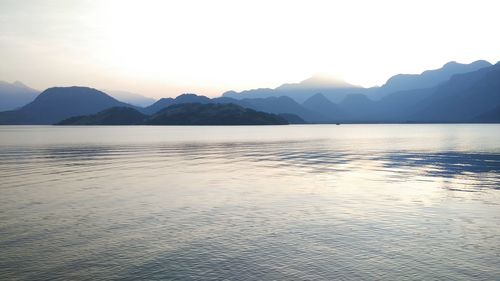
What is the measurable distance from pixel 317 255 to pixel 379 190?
84.6 feet

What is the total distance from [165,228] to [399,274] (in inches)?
663

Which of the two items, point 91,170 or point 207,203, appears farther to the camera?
point 91,170

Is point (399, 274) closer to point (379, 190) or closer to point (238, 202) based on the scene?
point (238, 202)

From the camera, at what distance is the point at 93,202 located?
127ft

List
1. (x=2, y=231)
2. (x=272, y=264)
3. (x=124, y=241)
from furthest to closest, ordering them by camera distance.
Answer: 1. (x=2, y=231)
2. (x=124, y=241)
3. (x=272, y=264)

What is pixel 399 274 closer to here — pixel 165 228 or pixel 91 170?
pixel 165 228

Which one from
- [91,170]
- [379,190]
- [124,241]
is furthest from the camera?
[91,170]

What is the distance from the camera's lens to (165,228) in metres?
29.5

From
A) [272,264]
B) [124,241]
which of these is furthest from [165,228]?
[272,264]

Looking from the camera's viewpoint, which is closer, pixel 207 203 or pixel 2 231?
pixel 2 231

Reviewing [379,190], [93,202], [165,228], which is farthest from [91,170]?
[379,190]

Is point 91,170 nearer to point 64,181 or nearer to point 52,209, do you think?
point 64,181

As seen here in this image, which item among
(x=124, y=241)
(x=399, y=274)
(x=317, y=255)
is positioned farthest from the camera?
(x=124, y=241)

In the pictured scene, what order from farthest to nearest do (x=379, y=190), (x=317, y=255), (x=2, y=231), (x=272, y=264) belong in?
1. (x=379, y=190)
2. (x=2, y=231)
3. (x=317, y=255)
4. (x=272, y=264)
